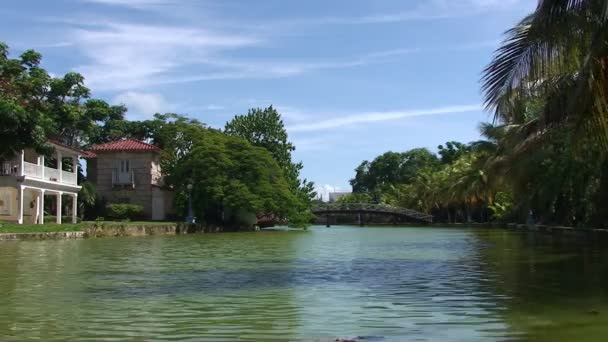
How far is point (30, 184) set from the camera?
34.4m

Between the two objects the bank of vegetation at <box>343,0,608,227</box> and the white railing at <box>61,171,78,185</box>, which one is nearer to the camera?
the bank of vegetation at <box>343,0,608,227</box>

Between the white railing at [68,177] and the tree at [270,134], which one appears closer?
the white railing at [68,177]

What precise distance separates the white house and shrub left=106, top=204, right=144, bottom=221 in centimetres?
701

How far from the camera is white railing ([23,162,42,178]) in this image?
112 feet

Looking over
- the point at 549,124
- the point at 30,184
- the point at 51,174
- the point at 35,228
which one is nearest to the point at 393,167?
the point at 51,174

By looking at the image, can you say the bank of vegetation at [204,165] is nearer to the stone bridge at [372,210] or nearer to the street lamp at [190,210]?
the street lamp at [190,210]

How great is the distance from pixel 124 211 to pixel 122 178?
421 cm

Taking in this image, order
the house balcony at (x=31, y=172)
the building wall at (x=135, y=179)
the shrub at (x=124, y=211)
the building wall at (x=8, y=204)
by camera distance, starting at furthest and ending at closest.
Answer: the building wall at (x=135, y=179), the shrub at (x=124, y=211), the building wall at (x=8, y=204), the house balcony at (x=31, y=172)

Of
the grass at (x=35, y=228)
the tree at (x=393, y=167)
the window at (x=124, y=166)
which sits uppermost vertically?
the tree at (x=393, y=167)

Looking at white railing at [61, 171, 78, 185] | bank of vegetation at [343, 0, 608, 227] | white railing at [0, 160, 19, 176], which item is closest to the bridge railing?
bank of vegetation at [343, 0, 608, 227]

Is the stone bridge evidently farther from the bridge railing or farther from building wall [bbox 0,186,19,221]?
building wall [bbox 0,186,19,221]

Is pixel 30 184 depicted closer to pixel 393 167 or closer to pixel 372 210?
pixel 372 210

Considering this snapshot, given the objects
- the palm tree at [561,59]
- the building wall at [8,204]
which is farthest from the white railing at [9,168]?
the palm tree at [561,59]

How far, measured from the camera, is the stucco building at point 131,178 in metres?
51.5
